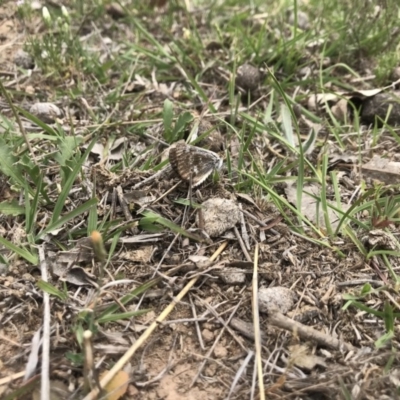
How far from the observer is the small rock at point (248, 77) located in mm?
2281

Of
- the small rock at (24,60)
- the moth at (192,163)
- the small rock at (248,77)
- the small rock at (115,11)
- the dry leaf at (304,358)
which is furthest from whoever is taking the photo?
the small rock at (115,11)

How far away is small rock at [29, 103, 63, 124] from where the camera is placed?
83.1 inches

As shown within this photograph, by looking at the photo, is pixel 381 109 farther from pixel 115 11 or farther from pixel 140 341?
pixel 115 11

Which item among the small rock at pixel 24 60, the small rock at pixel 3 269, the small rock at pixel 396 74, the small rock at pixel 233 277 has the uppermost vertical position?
the small rock at pixel 24 60

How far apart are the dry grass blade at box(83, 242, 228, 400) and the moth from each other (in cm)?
33

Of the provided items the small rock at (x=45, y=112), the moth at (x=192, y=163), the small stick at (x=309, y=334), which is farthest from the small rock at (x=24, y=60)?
the small stick at (x=309, y=334)

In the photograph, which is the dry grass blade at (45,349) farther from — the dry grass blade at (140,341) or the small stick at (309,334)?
the small stick at (309,334)

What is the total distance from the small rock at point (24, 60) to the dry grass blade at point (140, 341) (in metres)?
1.56

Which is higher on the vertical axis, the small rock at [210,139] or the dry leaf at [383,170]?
the small rock at [210,139]

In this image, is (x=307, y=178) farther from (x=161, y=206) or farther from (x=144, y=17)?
(x=144, y=17)

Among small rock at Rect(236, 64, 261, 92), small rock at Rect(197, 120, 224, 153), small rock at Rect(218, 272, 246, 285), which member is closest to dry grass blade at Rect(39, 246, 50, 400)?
small rock at Rect(218, 272, 246, 285)

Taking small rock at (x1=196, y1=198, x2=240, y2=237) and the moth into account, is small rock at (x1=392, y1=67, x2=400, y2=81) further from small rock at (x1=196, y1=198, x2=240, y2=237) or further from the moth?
small rock at (x1=196, y1=198, x2=240, y2=237)

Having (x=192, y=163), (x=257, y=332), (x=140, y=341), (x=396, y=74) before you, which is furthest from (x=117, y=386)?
(x=396, y=74)

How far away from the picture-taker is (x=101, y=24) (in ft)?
9.04
